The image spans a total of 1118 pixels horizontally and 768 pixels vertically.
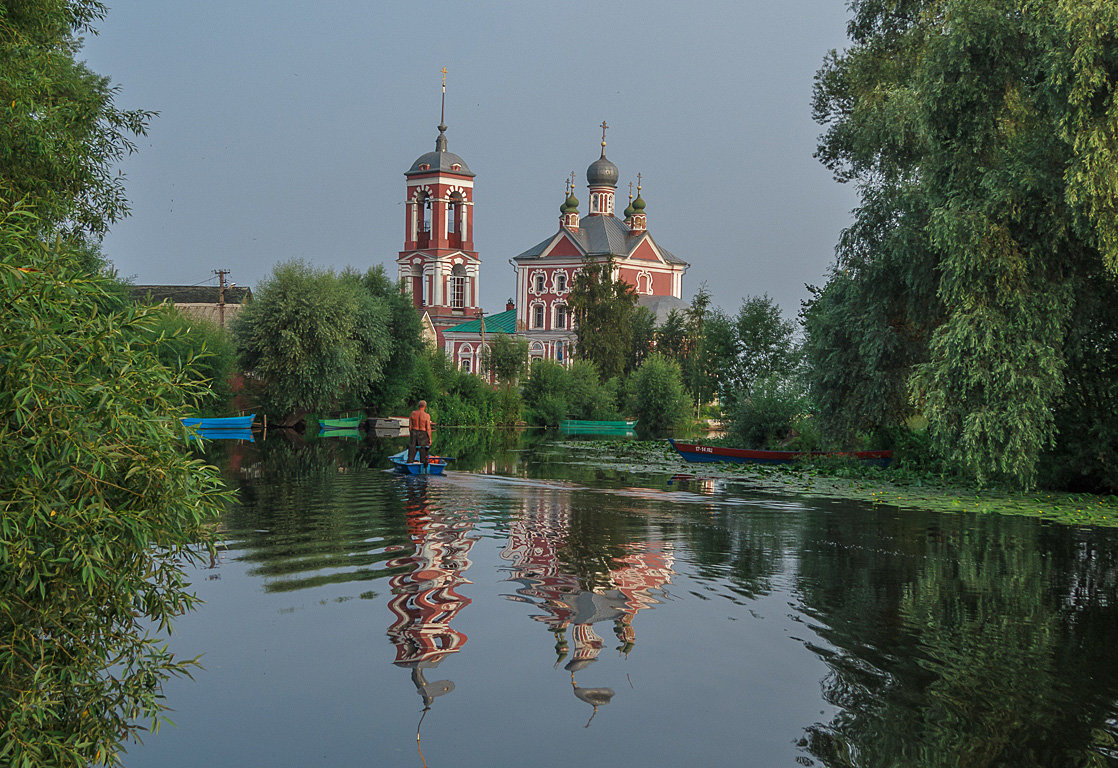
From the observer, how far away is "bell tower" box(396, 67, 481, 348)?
311 ft

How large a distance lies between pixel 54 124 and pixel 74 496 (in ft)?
43.1

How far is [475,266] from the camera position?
3863 inches

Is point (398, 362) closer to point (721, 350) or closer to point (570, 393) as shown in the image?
point (570, 393)

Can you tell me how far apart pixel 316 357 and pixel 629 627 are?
46.1 m

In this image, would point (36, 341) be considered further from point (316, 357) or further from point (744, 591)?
point (316, 357)

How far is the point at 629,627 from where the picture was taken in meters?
10.2

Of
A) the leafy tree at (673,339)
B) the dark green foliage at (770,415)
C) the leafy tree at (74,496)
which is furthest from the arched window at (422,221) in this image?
the leafy tree at (74,496)

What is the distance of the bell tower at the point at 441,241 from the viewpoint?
94.8m

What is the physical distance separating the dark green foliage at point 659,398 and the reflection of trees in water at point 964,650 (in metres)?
43.1

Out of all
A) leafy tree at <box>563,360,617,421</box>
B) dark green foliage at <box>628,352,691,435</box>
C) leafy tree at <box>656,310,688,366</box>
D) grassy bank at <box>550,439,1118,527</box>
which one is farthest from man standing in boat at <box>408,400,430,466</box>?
leafy tree at <box>656,310,688,366</box>

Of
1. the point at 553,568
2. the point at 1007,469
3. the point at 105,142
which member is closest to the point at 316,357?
the point at 105,142

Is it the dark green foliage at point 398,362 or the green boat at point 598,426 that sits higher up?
the dark green foliage at point 398,362

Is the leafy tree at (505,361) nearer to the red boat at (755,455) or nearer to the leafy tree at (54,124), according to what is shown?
the red boat at (755,455)

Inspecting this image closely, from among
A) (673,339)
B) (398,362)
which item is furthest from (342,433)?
(673,339)
